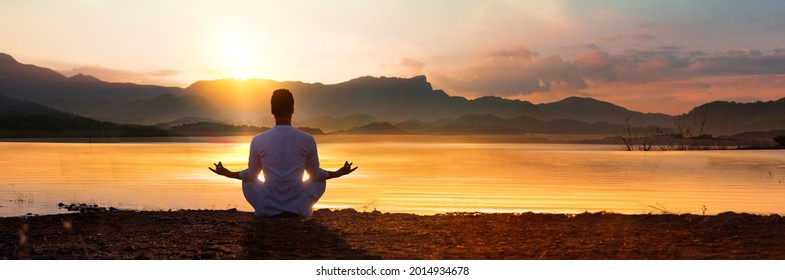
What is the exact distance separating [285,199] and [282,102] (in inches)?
47.9

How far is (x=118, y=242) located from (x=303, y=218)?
7.32 feet

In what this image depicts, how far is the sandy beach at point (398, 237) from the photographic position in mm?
7855

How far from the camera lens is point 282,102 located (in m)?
8.99

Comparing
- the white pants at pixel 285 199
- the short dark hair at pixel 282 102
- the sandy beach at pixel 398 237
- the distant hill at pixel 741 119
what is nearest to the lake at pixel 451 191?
the sandy beach at pixel 398 237

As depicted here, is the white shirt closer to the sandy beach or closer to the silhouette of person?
the silhouette of person

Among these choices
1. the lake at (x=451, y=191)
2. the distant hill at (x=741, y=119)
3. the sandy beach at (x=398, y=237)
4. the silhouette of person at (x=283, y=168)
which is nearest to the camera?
the sandy beach at (x=398, y=237)

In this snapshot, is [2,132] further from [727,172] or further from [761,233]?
[761,233]

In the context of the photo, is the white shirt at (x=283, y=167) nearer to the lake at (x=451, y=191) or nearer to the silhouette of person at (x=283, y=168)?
the silhouette of person at (x=283, y=168)

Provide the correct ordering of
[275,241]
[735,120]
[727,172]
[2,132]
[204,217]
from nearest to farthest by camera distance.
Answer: [275,241] < [204,217] < [727,172] < [735,120] < [2,132]

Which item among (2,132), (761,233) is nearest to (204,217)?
(761,233)

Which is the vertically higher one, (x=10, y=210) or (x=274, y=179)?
(x=274, y=179)

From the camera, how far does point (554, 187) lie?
20781 mm

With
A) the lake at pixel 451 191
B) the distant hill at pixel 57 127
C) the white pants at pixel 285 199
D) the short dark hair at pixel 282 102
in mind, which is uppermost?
the distant hill at pixel 57 127

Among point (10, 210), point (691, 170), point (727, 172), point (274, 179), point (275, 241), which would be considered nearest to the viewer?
point (275, 241)
